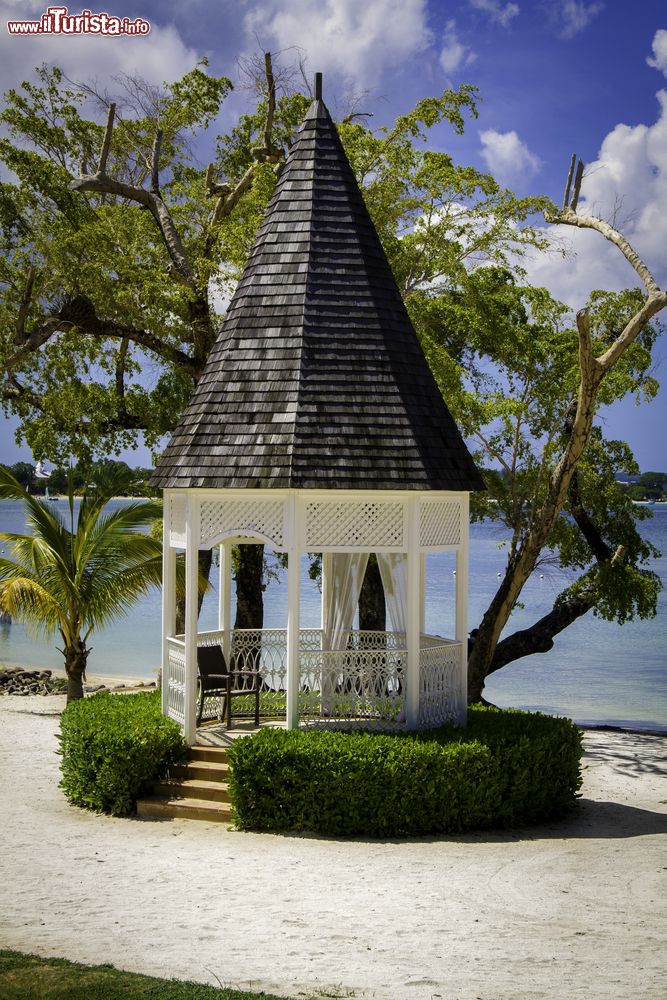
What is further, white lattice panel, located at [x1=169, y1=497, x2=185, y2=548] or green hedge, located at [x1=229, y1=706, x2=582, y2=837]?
white lattice panel, located at [x1=169, y1=497, x2=185, y2=548]

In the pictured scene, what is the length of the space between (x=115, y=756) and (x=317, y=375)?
4.43m

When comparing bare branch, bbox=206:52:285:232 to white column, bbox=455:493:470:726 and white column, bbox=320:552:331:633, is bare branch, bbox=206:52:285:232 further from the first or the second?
white column, bbox=455:493:470:726

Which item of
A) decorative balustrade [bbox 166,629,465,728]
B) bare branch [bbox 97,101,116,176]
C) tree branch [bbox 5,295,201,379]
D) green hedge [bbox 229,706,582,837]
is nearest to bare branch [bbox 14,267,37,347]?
tree branch [bbox 5,295,201,379]

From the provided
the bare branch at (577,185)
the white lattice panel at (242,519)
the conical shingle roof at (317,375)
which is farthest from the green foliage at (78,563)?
the bare branch at (577,185)

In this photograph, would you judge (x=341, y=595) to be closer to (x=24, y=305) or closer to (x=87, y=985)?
(x=24, y=305)

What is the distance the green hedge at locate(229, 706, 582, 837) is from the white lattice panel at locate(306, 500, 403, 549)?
1.96 m

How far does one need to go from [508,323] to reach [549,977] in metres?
14.7

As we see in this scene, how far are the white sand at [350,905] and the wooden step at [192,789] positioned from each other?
0.42 metres

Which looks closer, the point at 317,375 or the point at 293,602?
the point at 293,602

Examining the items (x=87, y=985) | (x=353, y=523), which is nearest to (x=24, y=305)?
(x=353, y=523)

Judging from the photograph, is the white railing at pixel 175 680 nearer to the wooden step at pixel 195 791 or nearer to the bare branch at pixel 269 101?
the wooden step at pixel 195 791

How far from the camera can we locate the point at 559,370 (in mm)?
19859

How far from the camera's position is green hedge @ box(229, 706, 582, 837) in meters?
10.5

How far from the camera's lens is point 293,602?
1111 cm
